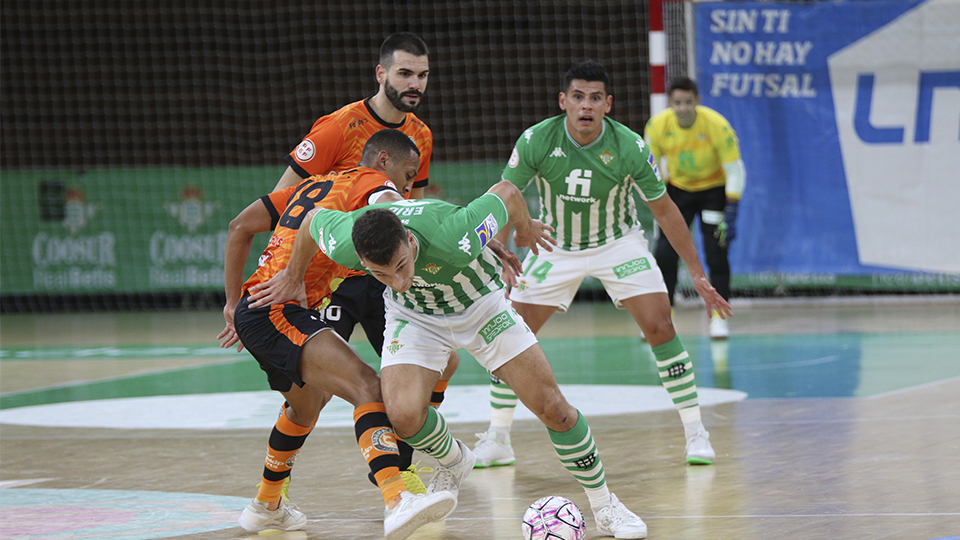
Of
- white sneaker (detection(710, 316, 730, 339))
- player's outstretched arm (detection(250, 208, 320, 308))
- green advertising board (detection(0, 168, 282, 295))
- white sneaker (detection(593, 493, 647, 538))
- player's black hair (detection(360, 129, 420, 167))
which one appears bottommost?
white sneaker (detection(710, 316, 730, 339))

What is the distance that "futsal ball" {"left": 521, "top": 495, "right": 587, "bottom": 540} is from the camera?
11.8 feet

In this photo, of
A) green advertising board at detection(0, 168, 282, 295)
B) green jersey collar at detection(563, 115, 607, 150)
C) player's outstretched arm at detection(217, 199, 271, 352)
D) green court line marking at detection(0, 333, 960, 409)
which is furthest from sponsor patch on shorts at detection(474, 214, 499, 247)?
green advertising board at detection(0, 168, 282, 295)

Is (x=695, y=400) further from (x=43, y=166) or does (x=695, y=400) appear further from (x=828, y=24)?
(x=43, y=166)

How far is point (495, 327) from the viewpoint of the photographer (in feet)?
12.9

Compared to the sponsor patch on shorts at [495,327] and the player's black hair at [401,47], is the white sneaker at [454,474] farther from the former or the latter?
the player's black hair at [401,47]

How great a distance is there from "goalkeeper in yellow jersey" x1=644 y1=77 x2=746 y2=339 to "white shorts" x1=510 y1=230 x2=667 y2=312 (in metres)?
4.12

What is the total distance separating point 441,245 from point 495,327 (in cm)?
44

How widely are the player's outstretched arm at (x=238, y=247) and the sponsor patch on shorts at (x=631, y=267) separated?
1824mm

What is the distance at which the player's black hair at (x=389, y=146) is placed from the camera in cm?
413

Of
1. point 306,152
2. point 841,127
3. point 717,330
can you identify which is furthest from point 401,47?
point 841,127

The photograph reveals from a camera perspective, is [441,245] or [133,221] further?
[133,221]

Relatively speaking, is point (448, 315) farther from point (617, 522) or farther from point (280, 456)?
point (617, 522)

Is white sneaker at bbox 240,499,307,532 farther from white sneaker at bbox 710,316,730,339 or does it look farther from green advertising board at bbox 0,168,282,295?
green advertising board at bbox 0,168,282,295

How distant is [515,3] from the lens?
16703mm
